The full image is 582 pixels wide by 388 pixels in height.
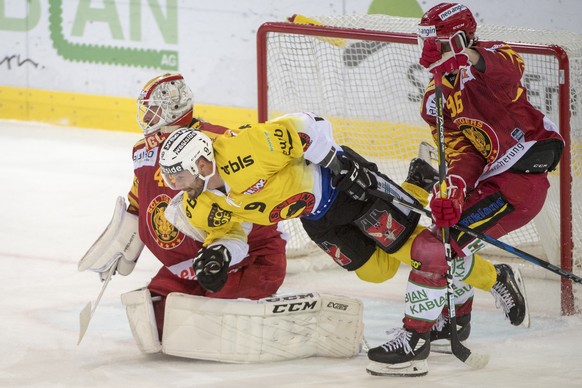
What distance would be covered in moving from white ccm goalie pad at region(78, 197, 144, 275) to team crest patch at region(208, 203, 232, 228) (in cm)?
54

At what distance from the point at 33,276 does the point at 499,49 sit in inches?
91.3

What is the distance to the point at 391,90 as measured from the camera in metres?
5.07

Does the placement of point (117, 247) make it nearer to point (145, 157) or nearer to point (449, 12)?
point (145, 157)

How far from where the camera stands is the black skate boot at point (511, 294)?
3.90 meters

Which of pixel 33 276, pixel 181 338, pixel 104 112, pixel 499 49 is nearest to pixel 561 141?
pixel 499 49

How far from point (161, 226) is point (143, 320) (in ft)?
1.16

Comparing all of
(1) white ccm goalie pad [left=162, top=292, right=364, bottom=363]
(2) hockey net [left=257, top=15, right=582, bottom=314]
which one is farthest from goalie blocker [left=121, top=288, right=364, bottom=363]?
(2) hockey net [left=257, top=15, right=582, bottom=314]

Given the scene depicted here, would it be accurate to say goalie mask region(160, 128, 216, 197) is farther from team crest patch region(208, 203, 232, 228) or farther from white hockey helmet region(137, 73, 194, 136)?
white hockey helmet region(137, 73, 194, 136)

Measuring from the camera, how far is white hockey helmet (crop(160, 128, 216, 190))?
341 centimetres

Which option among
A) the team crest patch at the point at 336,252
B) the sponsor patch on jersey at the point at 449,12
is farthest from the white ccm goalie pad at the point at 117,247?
the sponsor patch on jersey at the point at 449,12

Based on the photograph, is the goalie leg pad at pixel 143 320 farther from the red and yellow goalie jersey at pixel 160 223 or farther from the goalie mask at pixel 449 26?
the goalie mask at pixel 449 26

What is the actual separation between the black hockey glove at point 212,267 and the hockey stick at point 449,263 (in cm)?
66

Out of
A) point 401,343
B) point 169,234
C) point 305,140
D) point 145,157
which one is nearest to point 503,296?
point 401,343

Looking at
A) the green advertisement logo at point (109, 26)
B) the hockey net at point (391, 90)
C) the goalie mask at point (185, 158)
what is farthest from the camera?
the green advertisement logo at point (109, 26)
